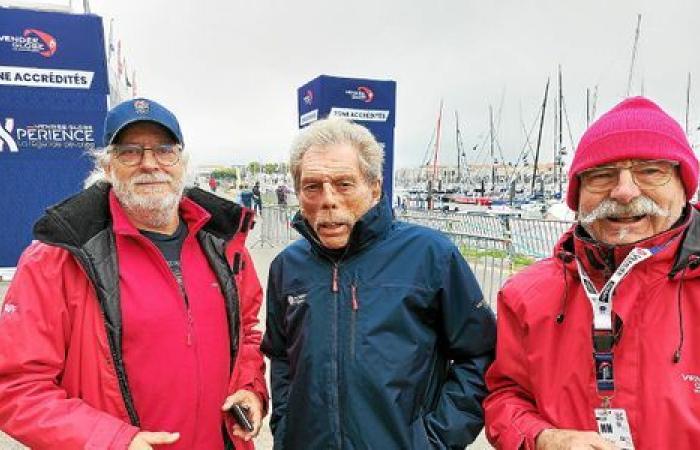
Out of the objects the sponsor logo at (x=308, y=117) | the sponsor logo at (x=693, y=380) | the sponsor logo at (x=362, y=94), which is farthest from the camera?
the sponsor logo at (x=308, y=117)

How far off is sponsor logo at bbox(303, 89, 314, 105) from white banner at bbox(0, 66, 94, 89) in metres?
3.75

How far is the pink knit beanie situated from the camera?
1576 millimetres

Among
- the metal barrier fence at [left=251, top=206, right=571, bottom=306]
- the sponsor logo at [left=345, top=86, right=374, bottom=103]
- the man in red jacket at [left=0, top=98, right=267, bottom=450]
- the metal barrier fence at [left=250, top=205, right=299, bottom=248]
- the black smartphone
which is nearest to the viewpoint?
the man in red jacket at [left=0, top=98, right=267, bottom=450]

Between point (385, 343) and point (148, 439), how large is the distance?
853mm

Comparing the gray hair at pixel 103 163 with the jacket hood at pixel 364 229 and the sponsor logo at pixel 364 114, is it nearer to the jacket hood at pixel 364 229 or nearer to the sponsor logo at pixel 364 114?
the jacket hood at pixel 364 229

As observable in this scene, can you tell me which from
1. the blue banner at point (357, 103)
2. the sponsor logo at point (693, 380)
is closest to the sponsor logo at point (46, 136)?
the blue banner at point (357, 103)

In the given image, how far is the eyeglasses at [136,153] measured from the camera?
218 centimetres

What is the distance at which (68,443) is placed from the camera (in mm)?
1629

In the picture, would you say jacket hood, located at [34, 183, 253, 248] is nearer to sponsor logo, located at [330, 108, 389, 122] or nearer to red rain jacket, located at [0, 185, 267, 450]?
red rain jacket, located at [0, 185, 267, 450]

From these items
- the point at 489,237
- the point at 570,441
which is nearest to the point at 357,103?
the point at 489,237

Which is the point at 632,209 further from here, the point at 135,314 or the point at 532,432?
the point at 135,314

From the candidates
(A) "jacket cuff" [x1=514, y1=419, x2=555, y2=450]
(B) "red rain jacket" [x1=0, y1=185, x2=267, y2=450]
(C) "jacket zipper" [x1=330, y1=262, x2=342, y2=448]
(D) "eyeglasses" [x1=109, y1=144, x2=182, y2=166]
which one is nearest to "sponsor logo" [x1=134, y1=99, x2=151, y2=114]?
(D) "eyeglasses" [x1=109, y1=144, x2=182, y2=166]

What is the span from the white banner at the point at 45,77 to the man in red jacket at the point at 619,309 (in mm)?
9219

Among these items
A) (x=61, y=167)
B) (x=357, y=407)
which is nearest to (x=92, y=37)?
(x=61, y=167)
